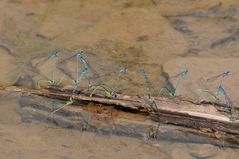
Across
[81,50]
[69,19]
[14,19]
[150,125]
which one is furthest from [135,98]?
[14,19]

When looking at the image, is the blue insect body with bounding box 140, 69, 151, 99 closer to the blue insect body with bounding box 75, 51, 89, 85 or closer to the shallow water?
the shallow water

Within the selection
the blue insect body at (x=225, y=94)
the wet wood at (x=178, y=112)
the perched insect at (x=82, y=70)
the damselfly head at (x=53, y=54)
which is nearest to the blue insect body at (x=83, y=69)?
the perched insect at (x=82, y=70)

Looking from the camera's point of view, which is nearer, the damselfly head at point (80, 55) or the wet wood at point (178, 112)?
the wet wood at point (178, 112)

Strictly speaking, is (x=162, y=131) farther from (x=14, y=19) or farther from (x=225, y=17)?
(x=14, y=19)

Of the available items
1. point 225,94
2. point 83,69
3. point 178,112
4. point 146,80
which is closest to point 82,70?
point 83,69

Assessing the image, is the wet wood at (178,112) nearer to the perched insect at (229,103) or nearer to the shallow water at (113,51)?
the perched insect at (229,103)

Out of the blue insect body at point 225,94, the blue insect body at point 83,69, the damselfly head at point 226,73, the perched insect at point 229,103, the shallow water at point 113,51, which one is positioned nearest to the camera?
the perched insect at point 229,103

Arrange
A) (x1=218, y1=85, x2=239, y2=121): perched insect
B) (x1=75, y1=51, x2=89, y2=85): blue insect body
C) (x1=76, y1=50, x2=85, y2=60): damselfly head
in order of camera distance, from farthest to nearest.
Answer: (x1=76, y1=50, x2=85, y2=60): damselfly head, (x1=75, y1=51, x2=89, y2=85): blue insect body, (x1=218, y1=85, x2=239, y2=121): perched insect

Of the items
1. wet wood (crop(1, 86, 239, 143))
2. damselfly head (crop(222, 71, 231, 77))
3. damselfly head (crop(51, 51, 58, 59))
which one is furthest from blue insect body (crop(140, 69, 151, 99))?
damselfly head (crop(51, 51, 58, 59))

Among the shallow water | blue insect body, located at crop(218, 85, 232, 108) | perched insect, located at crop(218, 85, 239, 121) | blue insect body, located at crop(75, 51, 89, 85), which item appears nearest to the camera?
perched insect, located at crop(218, 85, 239, 121)
